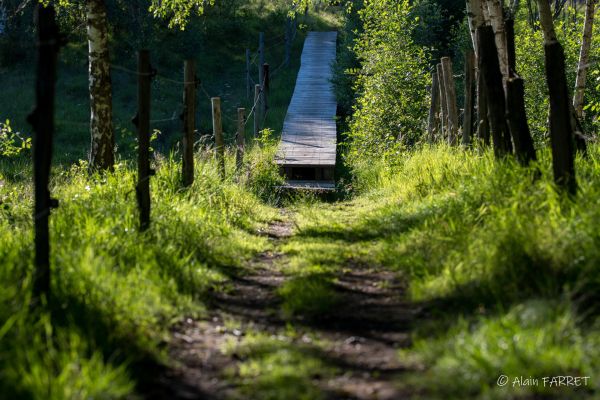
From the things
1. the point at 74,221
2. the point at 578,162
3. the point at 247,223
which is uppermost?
the point at 578,162

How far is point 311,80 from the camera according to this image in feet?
94.5

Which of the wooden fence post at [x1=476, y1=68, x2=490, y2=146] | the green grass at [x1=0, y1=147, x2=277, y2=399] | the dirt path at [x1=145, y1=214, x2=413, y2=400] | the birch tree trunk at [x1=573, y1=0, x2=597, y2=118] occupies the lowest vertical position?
the dirt path at [x1=145, y1=214, x2=413, y2=400]

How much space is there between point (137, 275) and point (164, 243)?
1122 millimetres

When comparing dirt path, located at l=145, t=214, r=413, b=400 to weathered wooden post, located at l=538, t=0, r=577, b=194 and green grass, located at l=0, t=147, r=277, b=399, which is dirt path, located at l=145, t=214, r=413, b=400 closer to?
green grass, located at l=0, t=147, r=277, b=399

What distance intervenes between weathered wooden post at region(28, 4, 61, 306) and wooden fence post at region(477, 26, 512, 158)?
438cm

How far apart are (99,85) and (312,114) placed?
46.9 ft

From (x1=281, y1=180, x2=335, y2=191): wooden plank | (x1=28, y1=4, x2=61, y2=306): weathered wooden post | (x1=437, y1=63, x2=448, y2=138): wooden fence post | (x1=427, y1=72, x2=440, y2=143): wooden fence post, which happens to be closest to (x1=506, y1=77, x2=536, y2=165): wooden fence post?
(x1=28, y1=4, x2=61, y2=306): weathered wooden post

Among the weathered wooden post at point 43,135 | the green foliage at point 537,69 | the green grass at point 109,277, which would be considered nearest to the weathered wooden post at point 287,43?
the green foliage at point 537,69

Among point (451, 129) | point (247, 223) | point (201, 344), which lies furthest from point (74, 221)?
point (451, 129)

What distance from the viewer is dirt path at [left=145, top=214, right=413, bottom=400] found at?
150 inches

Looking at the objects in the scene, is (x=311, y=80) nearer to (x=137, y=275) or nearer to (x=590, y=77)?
(x=590, y=77)

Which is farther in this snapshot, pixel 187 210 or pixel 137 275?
pixel 187 210

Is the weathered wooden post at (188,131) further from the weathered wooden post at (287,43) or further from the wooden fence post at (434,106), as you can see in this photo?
the weathered wooden post at (287,43)

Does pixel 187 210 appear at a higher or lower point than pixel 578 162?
lower
